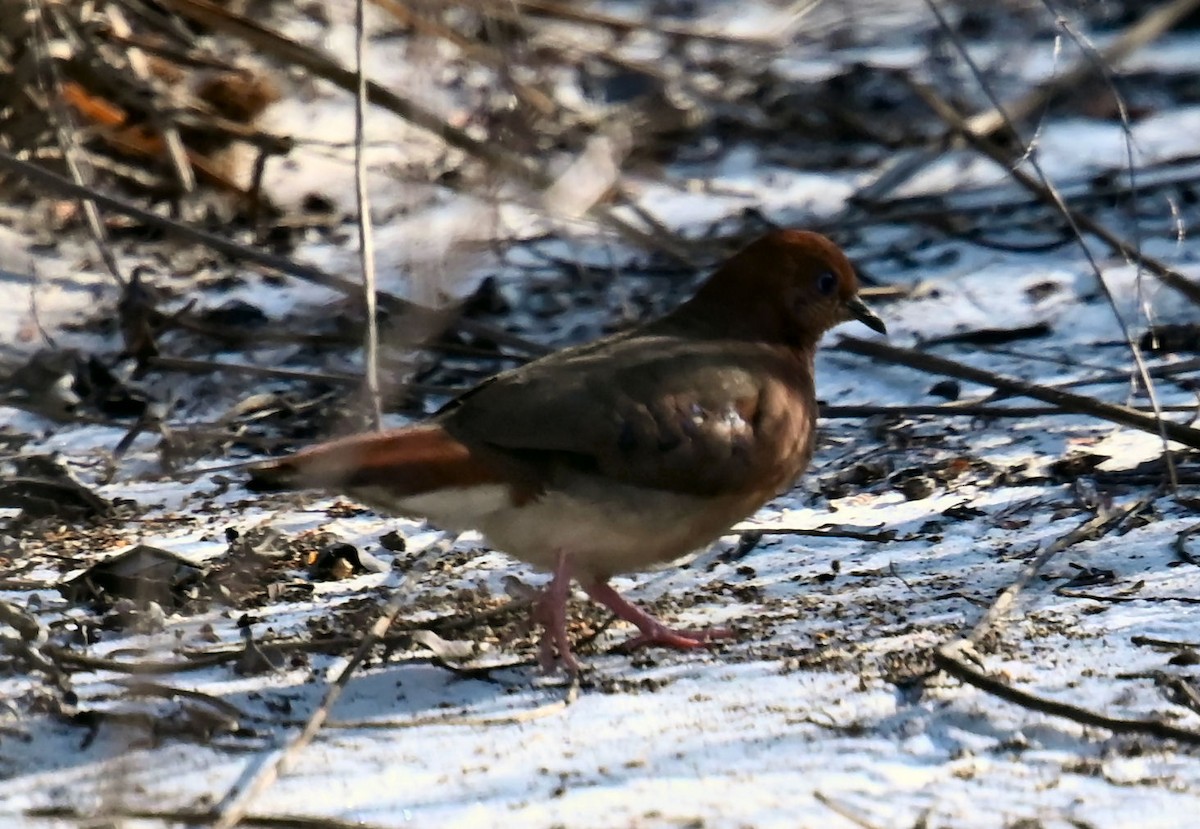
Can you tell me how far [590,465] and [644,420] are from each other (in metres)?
0.14

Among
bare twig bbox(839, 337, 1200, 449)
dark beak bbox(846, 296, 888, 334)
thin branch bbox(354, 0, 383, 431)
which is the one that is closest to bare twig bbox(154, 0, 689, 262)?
thin branch bbox(354, 0, 383, 431)

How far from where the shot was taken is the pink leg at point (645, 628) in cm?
351

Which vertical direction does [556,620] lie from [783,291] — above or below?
below

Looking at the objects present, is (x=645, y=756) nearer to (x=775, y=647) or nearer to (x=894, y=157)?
(x=775, y=647)

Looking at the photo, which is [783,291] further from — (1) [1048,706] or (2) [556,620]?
(1) [1048,706]

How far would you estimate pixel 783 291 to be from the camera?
4.25m

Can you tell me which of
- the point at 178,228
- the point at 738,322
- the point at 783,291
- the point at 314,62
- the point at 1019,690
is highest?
the point at 314,62

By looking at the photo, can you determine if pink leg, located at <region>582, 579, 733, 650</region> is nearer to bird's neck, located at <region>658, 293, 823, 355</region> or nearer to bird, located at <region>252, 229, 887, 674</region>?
bird, located at <region>252, 229, 887, 674</region>

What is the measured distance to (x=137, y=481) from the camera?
4.66 metres

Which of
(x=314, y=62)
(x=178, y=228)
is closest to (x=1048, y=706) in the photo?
(x=178, y=228)

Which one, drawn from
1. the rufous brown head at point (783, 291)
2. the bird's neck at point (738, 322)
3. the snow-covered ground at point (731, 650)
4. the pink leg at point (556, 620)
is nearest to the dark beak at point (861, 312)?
the rufous brown head at point (783, 291)

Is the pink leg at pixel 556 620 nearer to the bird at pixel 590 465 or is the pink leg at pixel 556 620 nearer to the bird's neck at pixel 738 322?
the bird at pixel 590 465

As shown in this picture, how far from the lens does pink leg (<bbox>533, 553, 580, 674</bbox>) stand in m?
3.42

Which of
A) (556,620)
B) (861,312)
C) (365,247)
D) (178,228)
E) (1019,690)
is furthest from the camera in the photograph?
(178,228)
